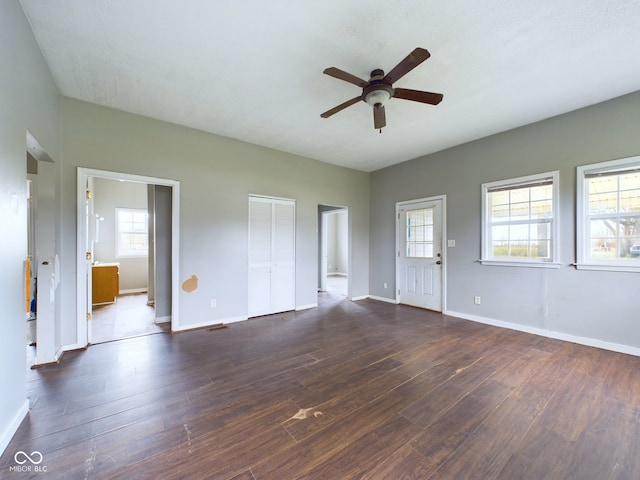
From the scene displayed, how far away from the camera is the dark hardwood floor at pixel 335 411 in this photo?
1.48 m

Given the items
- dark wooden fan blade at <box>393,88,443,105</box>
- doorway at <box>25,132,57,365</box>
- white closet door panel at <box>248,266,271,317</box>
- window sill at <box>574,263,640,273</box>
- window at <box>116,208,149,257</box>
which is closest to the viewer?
dark wooden fan blade at <box>393,88,443,105</box>

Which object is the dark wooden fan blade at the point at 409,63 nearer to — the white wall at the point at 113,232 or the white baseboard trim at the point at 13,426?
the white baseboard trim at the point at 13,426

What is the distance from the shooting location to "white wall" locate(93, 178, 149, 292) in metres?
6.50

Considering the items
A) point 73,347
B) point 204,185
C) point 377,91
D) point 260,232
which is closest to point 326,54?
point 377,91

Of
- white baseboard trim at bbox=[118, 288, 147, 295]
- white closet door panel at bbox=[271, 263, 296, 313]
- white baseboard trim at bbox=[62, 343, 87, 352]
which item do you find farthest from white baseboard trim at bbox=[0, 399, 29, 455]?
white baseboard trim at bbox=[118, 288, 147, 295]

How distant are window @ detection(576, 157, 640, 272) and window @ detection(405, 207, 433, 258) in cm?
200

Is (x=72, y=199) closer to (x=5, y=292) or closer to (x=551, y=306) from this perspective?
(x=5, y=292)

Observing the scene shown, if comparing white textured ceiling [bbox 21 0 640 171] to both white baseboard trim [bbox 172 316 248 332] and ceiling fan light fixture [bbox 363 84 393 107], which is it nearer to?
ceiling fan light fixture [bbox 363 84 393 107]

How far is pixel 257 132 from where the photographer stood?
12.9 ft

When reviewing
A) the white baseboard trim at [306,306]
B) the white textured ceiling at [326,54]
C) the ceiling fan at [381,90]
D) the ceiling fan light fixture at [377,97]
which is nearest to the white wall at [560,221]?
the white textured ceiling at [326,54]

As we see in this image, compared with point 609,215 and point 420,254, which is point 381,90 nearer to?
point 609,215

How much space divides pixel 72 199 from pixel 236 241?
6.40 ft

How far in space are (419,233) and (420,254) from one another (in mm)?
399

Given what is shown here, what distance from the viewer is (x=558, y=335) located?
3.41m
